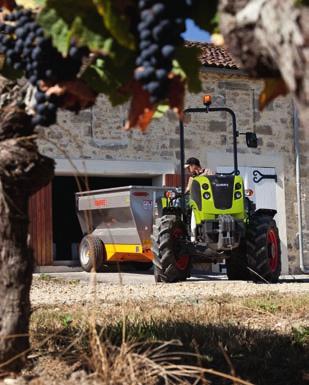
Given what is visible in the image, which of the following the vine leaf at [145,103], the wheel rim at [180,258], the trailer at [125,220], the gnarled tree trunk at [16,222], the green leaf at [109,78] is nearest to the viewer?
the vine leaf at [145,103]

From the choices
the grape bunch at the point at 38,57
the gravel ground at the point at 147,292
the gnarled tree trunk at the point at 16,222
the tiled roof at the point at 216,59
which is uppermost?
the tiled roof at the point at 216,59

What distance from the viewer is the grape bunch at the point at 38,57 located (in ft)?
6.84

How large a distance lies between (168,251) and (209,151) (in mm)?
5116

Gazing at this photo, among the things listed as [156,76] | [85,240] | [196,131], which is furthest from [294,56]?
[196,131]

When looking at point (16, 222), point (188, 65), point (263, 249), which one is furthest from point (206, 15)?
point (263, 249)

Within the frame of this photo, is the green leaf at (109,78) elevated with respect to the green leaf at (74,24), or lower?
lower

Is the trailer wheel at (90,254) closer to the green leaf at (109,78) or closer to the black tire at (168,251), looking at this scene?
the black tire at (168,251)

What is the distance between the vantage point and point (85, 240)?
12.1m

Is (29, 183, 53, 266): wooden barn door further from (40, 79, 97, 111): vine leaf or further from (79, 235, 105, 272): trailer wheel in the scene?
(40, 79, 97, 111): vine leaf

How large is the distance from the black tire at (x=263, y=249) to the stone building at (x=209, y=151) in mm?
3961

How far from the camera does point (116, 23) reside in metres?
1.82

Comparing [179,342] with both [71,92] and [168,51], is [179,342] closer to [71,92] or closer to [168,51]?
[71,92]

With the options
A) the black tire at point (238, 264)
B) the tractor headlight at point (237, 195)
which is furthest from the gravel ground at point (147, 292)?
the tractor headlight at point (237, 195)

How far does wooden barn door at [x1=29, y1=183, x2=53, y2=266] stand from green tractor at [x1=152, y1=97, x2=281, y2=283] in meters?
3.45
